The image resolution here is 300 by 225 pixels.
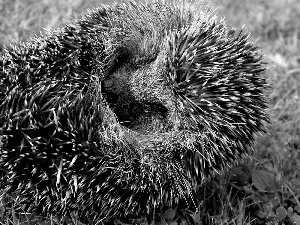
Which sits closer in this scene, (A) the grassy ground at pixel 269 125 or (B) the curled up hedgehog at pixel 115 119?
(B) the curled up hedgehog at pixel 115 119

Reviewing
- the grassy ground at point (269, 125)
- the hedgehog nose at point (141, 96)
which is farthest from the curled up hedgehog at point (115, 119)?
the grassy ground at point (269, 125)

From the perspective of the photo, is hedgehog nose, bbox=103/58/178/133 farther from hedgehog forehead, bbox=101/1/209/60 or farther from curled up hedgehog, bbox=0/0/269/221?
hedgehog forehead, bbox=101/1/209/60

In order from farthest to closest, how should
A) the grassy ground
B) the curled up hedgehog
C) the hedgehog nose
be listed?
the grassy ground < the hedgehog nose < the curled up hedgehog

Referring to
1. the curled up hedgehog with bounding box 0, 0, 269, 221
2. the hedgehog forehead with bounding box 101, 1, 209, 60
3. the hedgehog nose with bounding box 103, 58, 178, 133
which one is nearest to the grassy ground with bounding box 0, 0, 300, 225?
the curled up hedgehog with bounding box 0, 0, 269, 221

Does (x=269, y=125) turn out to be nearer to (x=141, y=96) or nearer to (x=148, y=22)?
(x=141, y=96)

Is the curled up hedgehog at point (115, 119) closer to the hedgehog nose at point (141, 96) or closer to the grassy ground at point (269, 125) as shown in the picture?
the hedgehog nose at point (141, 96)
